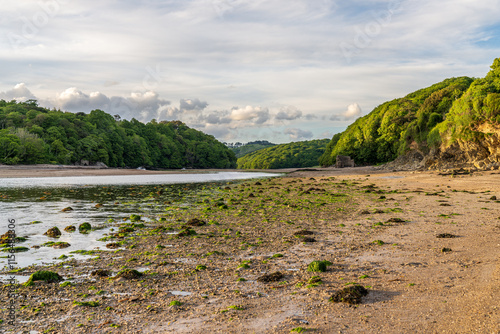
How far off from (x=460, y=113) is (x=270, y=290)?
5172 centimetres

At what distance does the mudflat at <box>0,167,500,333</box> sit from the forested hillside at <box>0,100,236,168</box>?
82614mm

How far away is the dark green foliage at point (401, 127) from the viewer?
65938 mm

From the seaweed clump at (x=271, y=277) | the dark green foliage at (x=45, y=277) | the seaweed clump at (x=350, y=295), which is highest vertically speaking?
the dark green foliage at (x=45, y=277)

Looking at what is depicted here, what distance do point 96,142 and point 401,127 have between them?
3484 inches

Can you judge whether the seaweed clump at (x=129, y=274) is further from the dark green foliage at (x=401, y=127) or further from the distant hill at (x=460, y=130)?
the dark green foliage at (x=401, y=127)

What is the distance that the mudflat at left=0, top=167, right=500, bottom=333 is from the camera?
19.3 feet

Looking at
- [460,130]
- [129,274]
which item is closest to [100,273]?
[129,274]

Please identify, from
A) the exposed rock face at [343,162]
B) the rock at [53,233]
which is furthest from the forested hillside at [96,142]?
the rock at [53,233]

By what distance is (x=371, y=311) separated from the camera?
245 inches

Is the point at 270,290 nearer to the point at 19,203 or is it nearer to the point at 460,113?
the point at 19,203

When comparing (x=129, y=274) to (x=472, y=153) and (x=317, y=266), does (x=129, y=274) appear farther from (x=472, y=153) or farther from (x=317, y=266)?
(x=472, y=153)

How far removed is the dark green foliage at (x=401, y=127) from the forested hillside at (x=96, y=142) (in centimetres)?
6276

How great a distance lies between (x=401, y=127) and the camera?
295ft

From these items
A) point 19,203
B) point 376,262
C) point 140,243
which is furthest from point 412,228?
point 19,203
